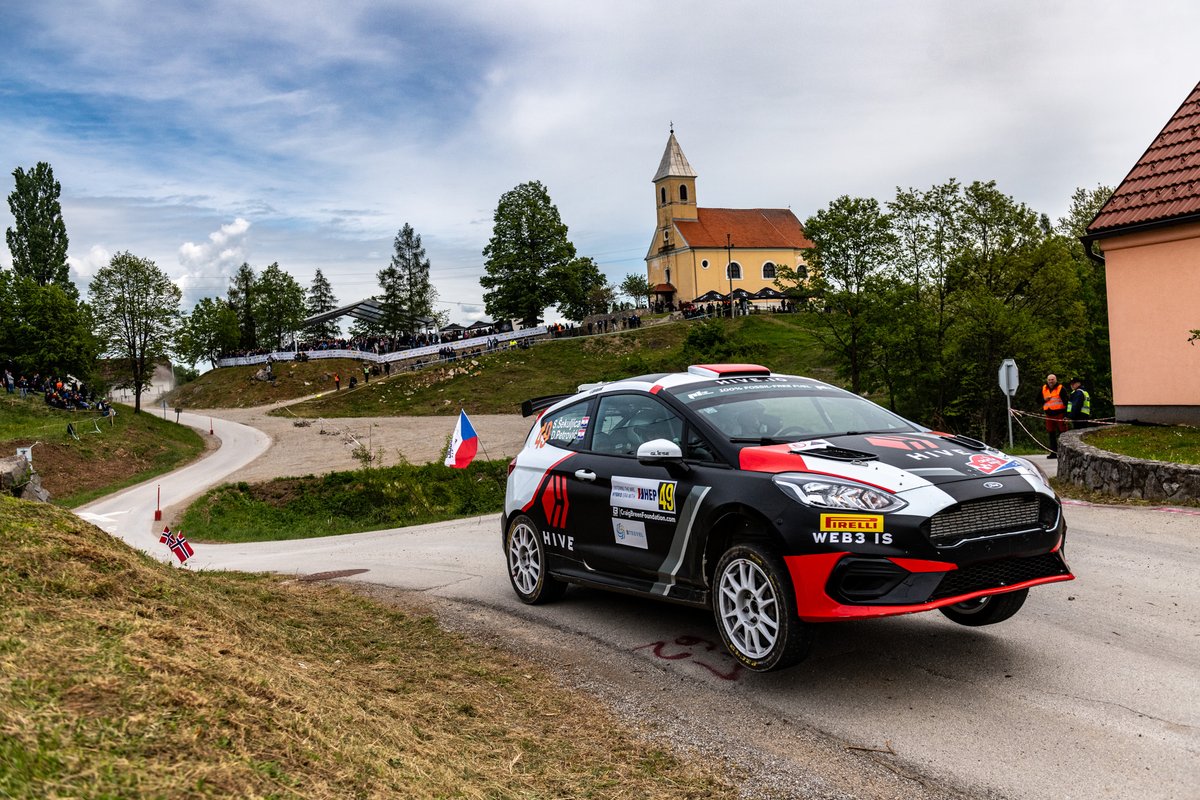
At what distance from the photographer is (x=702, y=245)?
104125 mm

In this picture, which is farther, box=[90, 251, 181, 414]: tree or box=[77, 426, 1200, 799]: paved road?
box=[90, 251, 181, 414]: tree

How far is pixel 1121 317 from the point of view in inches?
750

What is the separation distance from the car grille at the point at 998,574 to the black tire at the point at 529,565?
146 inches

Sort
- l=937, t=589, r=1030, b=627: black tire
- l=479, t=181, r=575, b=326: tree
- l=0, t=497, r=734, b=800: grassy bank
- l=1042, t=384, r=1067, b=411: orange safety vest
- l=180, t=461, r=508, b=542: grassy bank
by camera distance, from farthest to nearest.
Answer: l=479, t=181, r=575, b=326: tree
l=180, t=461, r=508, b=542: grassy bank
l=1042, t=384, r=1067, b=411: orange safety vest
l=937, t=589, r=1030, b=627: black tire
l=0, t=497, r=734, b=800: grassy bank

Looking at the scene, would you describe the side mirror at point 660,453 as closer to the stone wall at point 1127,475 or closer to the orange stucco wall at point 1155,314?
the stone wall at point 1127,475

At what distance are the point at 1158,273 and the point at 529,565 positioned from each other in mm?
15961

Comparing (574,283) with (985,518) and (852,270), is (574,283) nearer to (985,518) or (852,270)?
(852,270)

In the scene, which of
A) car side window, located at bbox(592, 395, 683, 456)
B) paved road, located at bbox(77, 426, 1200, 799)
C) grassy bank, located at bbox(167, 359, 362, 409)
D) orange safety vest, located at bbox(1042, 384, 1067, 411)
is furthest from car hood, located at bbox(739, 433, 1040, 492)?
grassy bank, located at bbox(167, 359, 362, 409)

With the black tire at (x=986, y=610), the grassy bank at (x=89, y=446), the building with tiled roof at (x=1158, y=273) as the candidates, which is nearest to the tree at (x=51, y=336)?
the grassy bank at (x=89, y=446)

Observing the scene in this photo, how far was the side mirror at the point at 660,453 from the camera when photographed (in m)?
6.16

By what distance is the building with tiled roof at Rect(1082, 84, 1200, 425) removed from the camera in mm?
17812

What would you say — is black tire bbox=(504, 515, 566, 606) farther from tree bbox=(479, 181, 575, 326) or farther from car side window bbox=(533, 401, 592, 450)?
tree bbox=(479, 181, 575, 326)

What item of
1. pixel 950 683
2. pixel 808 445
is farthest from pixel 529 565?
pixel 950 683

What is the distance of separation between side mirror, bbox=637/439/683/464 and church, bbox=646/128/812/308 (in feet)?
316
